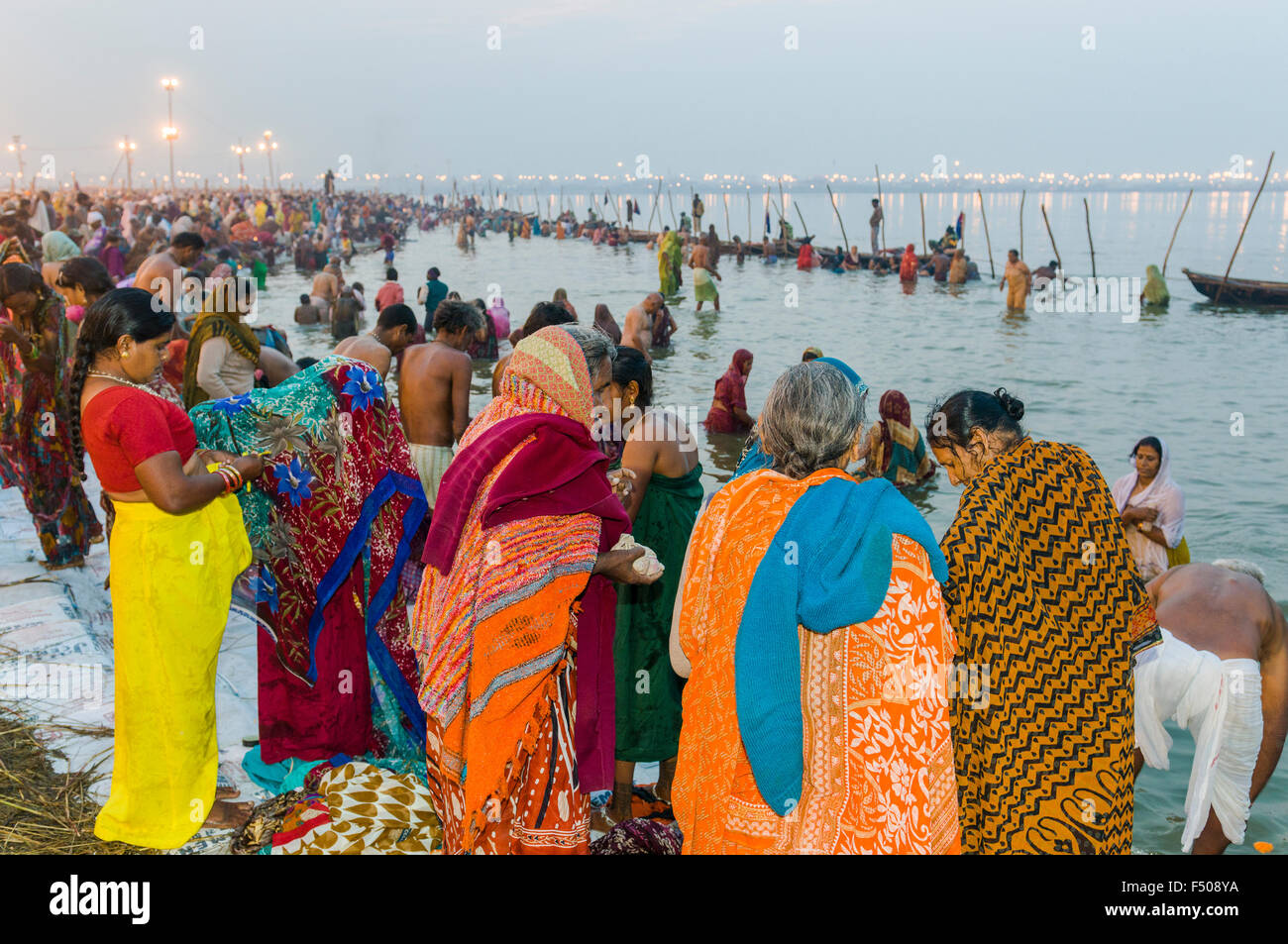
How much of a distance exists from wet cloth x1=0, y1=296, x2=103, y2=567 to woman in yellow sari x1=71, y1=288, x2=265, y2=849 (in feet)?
9.57

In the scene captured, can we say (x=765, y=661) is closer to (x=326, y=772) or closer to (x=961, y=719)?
(x=961, y=719)

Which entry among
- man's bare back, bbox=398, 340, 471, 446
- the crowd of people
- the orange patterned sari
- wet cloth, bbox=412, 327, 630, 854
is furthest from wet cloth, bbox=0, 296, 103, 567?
the orange patterned sari

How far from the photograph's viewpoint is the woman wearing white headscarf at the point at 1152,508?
539cm

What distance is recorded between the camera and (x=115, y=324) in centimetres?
286

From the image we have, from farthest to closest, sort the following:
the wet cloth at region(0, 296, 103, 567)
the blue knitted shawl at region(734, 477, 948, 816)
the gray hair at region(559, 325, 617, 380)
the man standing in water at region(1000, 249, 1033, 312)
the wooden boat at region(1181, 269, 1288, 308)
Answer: the wooden boat at region(1181, 269, 1288, 308), the man standing in water at region(1000, 249, 1033, 312), the wet cloth at region(0, 296, 103, 567), the gray hair at region(559, 325, 617, 380), the blue knitted shawl at region(734, 477, 948, 816)

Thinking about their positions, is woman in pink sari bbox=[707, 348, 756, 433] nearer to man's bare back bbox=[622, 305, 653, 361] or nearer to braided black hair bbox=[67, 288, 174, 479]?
man's bare back bbox=[622, 305, 653, 361]

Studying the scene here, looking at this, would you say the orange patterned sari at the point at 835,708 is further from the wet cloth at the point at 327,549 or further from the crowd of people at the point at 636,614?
the wet cloth at the point at 327,549

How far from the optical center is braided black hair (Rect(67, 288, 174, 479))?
113 inches

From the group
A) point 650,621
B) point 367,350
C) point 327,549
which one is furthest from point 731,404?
point 327,549

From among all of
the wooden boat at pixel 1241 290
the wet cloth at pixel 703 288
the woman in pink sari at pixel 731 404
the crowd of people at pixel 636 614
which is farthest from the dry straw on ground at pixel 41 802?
the wooden boat at pixel 1241 290

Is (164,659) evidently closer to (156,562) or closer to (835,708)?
(156,562)

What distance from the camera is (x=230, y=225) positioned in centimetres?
2656
